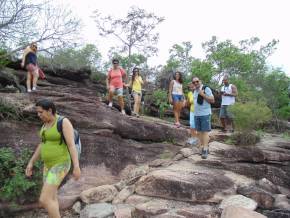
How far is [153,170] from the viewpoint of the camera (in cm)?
869

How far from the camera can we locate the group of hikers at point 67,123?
539cm

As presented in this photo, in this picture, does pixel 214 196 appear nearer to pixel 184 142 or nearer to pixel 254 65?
pixel 184 142

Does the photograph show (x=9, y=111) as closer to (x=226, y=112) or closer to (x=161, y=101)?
(x=226, y=112)

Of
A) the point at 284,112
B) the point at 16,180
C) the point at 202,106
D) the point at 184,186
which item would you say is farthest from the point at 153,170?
the point at 284,112

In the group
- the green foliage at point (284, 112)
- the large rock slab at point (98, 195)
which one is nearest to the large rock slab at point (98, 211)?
the large rock slab at point (98, 195)

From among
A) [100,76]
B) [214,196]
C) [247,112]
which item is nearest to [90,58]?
[100,76]

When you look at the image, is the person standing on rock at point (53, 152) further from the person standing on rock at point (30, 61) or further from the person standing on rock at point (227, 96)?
the person standing on rock at point (227, 96)

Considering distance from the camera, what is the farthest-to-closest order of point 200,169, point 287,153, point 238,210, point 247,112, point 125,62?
1. point 125,62
2. point 247,112
3. point 287,153
4. point 200,169
5. point 238,210

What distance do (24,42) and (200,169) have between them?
10.2m

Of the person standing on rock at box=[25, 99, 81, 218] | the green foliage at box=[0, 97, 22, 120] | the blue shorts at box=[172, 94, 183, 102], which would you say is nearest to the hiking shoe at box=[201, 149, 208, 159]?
the blue shorts at box=[172, 94, 183, 102]

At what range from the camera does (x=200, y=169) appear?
28.6 feet

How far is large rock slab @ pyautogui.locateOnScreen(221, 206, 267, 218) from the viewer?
6.59 metres

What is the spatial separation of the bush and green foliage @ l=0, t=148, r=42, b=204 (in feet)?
18.7

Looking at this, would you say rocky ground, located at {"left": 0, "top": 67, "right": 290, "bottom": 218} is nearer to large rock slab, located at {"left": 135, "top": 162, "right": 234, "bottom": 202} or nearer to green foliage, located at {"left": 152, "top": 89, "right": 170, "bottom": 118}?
large rock slab, located at {"left": 135, "top": 162, "right": 234, "bottom": 202}
